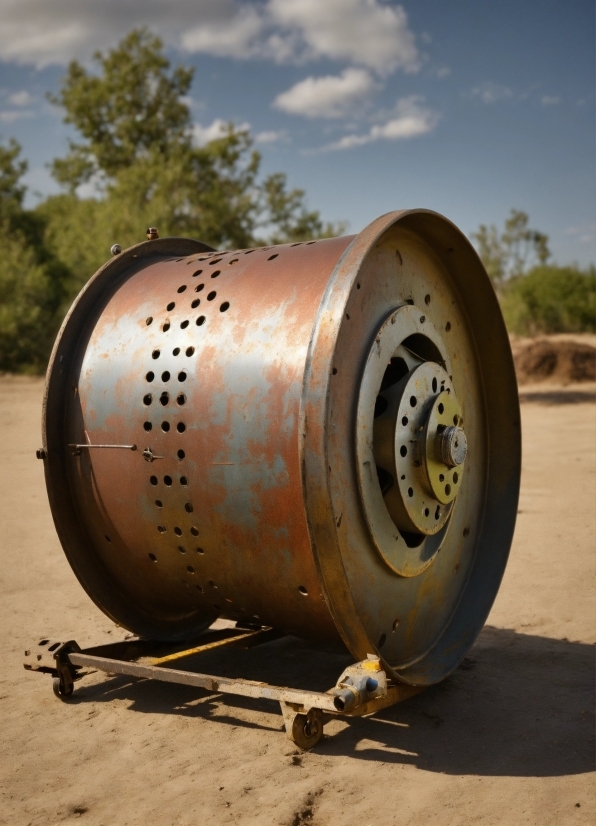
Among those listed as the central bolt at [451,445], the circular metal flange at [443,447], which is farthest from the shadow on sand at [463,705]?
the central bolt at [451,445]

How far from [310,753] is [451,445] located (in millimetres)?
1295

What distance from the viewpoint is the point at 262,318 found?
10.6 feet

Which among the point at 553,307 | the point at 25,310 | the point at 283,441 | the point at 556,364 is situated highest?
the point at 25,310

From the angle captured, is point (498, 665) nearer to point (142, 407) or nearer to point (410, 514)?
point (410, 514)

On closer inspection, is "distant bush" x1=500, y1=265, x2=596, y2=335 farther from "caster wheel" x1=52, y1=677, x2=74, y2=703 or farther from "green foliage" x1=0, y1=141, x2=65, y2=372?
"caster wheel" x1=52, y1=677, x2=74, y2=703

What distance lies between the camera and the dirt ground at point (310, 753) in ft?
9.39

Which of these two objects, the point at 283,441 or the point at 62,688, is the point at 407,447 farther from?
the point at 62,688

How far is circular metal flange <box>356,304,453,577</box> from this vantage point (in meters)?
3.21

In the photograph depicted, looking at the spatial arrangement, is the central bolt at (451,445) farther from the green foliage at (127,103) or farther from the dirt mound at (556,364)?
the green foliage at (127,103)

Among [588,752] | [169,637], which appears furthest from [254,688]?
[588,752]

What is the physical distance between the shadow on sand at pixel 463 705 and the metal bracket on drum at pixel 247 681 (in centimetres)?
14

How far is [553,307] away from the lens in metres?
25.0

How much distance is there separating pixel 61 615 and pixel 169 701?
1.50m

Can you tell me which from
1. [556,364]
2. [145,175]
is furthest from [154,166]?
[556,364]
